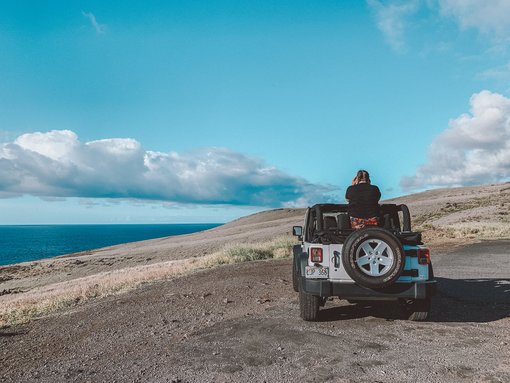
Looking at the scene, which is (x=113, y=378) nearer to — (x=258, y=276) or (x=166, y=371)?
(x=166, y=371)

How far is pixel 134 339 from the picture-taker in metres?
6.47

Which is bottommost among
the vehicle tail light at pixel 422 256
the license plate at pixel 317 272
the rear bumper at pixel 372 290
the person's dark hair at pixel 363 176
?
the rear bumper at pixel 372 290

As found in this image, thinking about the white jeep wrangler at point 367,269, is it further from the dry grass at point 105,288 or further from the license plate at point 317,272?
the dry grass at point 105,288

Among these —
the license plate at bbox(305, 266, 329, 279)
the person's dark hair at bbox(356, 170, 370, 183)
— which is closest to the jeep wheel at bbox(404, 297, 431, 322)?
the license plate at bbox(305, 266, 329, 279)

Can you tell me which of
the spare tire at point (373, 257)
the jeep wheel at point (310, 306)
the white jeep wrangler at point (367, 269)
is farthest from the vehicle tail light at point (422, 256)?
the jeep wheel at point (310, 306)

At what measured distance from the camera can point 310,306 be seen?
7.05 m

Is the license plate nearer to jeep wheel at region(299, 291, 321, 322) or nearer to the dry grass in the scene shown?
jeep wheel at region(299, 291, 321, 322)

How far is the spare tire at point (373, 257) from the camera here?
20.5ft

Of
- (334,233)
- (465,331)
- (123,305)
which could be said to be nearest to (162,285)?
(123,305)

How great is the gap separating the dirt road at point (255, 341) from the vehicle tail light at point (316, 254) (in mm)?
1091

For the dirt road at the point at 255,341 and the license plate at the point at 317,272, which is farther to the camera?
the license plate at the point at 317,272

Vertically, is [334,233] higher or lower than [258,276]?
higher

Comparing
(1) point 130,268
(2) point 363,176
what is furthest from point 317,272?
(1) point 130,268

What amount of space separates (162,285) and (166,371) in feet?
Result: 21.8
